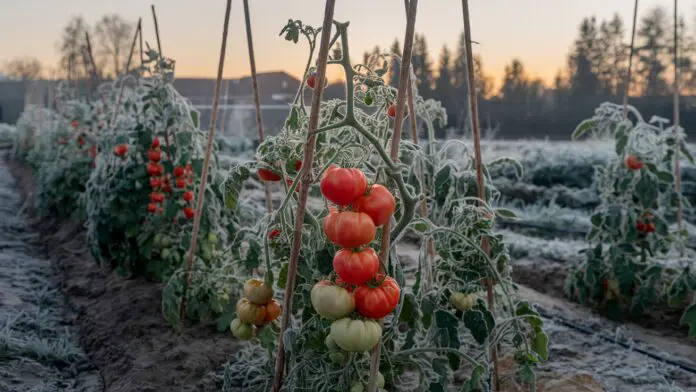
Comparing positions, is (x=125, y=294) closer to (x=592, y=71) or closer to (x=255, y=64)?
(x=255, y=64)

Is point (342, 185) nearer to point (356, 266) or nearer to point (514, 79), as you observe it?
point (356, 266)

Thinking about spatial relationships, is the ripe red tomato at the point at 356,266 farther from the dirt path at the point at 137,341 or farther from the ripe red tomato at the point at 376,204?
the dirt path at the point at 137,341

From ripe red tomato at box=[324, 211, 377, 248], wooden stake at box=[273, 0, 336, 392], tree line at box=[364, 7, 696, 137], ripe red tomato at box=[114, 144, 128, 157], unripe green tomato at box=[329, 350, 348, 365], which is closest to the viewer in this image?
ripe red tomato at box=[324, 211, 377, 248]

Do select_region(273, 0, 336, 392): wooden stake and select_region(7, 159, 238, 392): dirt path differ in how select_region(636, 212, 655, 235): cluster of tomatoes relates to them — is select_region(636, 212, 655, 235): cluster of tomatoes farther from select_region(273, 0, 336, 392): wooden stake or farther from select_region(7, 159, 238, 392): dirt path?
select_region(273, 0, 336, 392): wooden stake

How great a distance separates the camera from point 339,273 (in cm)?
127

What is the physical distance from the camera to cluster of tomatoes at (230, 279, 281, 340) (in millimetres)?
1749

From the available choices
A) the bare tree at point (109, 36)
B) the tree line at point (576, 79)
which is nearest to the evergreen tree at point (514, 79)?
the tree line at point (576, 79)

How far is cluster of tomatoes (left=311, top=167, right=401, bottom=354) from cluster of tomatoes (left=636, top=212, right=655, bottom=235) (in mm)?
2601

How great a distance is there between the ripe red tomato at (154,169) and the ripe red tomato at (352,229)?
1982 millimetres

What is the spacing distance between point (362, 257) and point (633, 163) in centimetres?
252

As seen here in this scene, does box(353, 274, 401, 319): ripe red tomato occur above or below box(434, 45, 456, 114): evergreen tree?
below

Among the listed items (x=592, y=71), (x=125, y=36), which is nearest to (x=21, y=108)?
(x=125, y=36)

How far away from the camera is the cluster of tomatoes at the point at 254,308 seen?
1.75 meters

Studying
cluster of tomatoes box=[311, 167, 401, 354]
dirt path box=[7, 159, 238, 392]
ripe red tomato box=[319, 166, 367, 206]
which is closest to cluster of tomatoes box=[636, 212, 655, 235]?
dirt path box=[7, 159, 238, 392]
